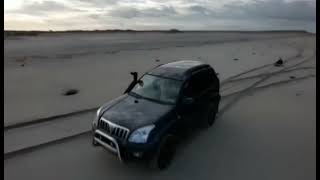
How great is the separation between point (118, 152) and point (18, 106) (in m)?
5.93

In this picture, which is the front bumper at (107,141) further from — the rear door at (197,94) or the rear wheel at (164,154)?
the rear door at (197,94)

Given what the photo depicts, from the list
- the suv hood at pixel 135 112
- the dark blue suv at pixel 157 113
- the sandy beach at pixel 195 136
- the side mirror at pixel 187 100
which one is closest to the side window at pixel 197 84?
the dark blue suv at pixel 157 113

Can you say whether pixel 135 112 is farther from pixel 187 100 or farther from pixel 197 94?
pixel 197 94

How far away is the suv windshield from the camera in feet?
25.0

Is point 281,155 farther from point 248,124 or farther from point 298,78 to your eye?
point 298,78

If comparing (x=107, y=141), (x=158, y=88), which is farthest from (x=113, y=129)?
(x=158, y=88)

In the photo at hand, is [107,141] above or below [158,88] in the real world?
below

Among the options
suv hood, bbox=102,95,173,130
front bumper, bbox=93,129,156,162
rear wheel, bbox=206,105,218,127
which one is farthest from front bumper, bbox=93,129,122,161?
rear wheel, bbox=206,105,218,127

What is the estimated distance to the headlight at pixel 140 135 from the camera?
6395 mm

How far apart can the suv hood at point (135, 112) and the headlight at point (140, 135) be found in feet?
0.30

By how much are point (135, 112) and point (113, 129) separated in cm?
59

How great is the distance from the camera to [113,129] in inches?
261

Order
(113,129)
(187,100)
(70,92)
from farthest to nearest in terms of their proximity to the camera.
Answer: (70,92), (187,100), (113,129)
